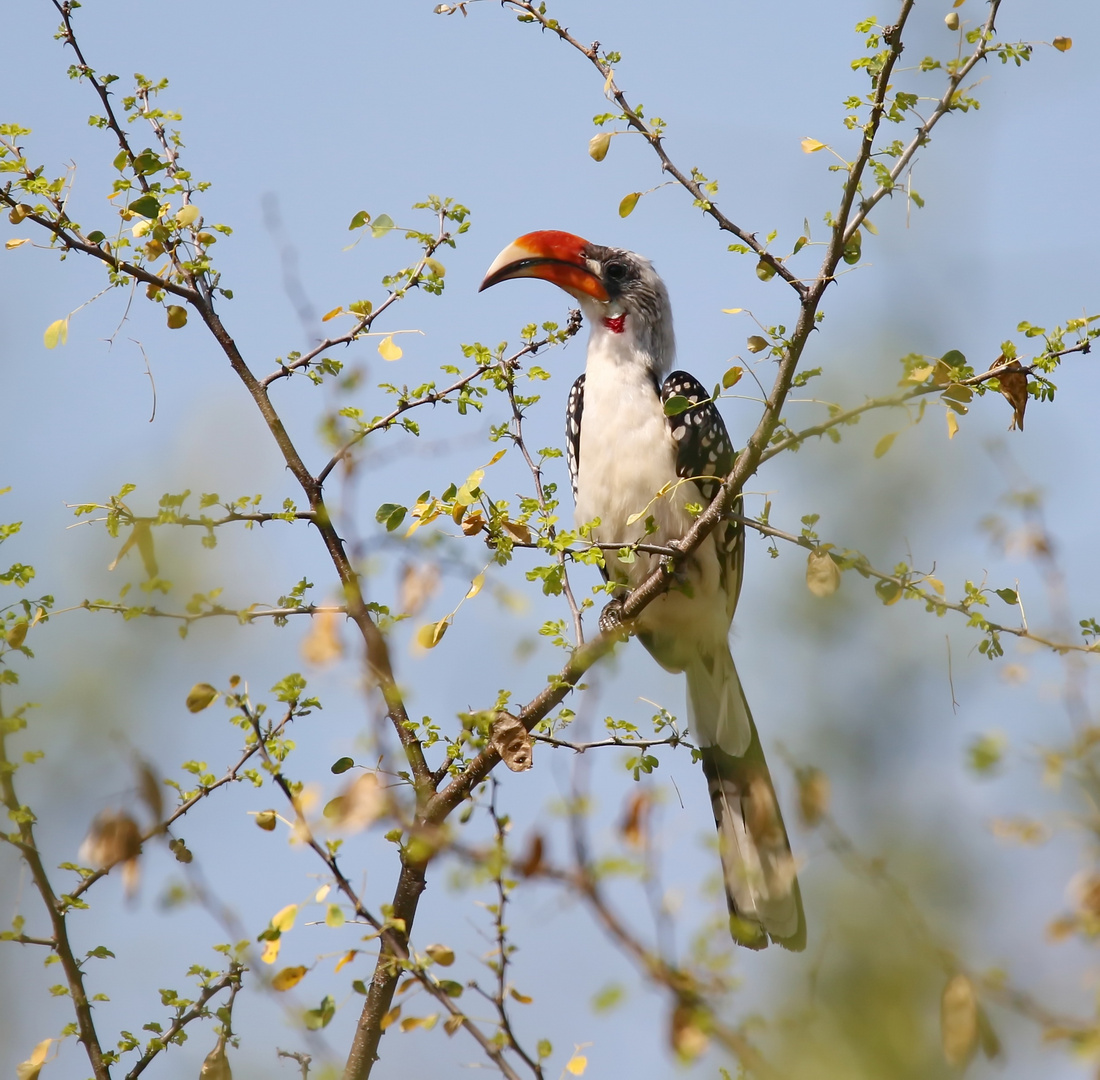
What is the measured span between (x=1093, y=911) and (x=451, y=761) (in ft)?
4.76

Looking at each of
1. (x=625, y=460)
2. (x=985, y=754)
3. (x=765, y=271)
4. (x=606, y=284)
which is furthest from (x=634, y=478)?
(x=985, y=754)

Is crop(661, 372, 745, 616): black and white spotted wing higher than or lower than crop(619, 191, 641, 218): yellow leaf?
higher

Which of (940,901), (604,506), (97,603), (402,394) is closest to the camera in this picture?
(940,901)

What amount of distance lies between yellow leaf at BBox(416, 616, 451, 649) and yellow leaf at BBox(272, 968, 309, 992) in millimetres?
Answer: 660

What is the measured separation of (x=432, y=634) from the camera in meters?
2.27

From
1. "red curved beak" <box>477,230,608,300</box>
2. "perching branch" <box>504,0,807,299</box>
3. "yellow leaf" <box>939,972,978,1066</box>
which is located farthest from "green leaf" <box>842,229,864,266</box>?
"red curved beak" <box>477,230,608,300</box>

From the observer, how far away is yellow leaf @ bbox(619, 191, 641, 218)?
2.44m

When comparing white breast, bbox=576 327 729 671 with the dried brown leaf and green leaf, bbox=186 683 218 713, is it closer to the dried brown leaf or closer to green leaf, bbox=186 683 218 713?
the dried brown leaf

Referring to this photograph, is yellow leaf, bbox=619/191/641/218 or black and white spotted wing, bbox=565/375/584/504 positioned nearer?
yellow leaf, bbox=619/191/641/218

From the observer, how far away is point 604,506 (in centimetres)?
369

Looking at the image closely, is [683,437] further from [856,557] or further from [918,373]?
[856,557]

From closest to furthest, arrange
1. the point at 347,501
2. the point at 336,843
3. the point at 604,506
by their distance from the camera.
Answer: the point at 336,843, the point at 347,501, the point at 604,506

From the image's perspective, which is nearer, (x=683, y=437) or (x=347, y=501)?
(x=347, y=501)

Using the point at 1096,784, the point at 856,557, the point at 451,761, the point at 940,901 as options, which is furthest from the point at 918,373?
the point at 451,761
